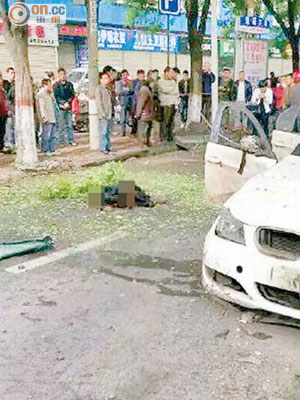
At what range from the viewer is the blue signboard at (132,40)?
1108 inches

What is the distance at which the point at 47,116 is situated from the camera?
11.4 m

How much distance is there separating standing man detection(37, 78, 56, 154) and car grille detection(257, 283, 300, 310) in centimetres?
815

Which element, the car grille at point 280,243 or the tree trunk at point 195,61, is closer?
the car grille at point 280,243

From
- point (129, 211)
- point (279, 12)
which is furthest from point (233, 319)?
point (279, 12)

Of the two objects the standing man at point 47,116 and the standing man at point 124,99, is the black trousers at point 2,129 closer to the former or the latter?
the standing man at point 47,116

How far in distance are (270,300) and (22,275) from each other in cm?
243

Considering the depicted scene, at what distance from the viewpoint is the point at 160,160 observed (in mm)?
12031

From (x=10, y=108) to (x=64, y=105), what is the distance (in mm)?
1285

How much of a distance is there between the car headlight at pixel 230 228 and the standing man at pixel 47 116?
7.53 meters

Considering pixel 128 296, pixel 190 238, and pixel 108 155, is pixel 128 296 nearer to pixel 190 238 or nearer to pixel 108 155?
pixel 190 238

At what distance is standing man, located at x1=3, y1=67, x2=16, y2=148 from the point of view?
39.9 ft

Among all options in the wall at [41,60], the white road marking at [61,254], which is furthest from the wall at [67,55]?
the white road marking at [61,254]

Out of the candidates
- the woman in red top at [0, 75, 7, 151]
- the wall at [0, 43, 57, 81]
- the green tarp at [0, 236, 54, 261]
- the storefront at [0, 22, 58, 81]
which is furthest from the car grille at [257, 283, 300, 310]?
the wall at [0, 43, 57, 81]

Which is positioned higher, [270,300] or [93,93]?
[93,93]
